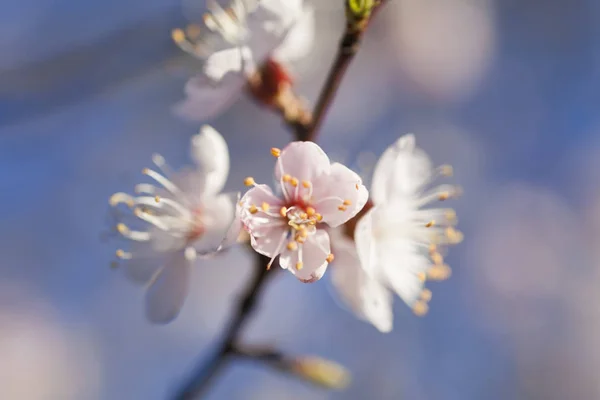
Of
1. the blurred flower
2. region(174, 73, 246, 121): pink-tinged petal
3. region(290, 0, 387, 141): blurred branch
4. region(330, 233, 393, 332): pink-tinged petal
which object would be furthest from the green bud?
region(330, 233, 393, 332): pink-tinged petal

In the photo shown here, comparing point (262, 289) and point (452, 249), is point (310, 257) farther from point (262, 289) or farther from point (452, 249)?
point (452, 249)

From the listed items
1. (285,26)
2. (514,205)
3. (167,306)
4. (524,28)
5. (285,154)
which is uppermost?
(524,28)

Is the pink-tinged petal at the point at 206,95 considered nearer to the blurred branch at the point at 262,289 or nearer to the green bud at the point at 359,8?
the blurred branch at the point at 262,289

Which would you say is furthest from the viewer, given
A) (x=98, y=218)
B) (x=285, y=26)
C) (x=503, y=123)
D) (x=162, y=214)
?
(x=503, y=123)

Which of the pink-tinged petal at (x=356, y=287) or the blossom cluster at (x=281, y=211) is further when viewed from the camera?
the pink-tinged petal at (x=356, y=287)

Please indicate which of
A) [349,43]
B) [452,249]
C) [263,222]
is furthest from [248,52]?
[452,249]

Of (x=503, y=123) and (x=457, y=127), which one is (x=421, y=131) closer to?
(x=457, y=127)

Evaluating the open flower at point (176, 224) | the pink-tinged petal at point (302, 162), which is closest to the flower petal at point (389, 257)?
the pink-tinged petal at point (302, 162)

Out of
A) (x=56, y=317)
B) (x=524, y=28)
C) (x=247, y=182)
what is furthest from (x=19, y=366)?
(x=524, y=28)
